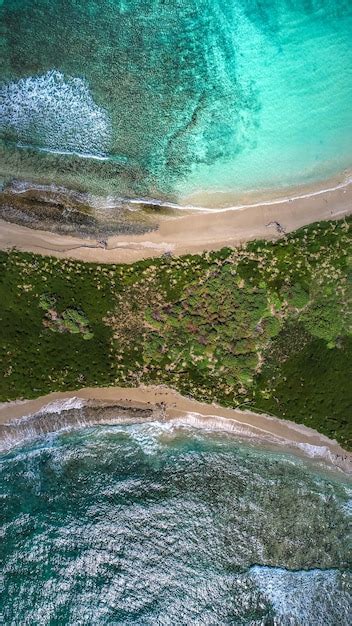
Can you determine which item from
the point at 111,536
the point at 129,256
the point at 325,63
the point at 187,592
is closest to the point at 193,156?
the point at 129,256

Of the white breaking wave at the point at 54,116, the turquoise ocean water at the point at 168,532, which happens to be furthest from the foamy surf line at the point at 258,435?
the white breaking wave at the point at 54,116

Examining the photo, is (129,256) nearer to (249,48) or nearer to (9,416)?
(9,416)

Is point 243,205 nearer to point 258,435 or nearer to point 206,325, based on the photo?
point 206,325

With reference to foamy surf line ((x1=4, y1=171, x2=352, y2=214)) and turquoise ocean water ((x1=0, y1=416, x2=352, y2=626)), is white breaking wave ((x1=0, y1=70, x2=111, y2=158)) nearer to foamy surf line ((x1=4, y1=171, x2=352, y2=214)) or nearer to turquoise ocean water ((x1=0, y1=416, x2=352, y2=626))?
foamy surf line ((x1=4, y1=171, x2=352, y2=214))

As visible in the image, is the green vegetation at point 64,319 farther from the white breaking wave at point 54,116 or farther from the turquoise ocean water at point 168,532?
the white breaking wave at point 54,116

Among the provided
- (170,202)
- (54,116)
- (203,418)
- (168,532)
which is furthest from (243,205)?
(168,532)
